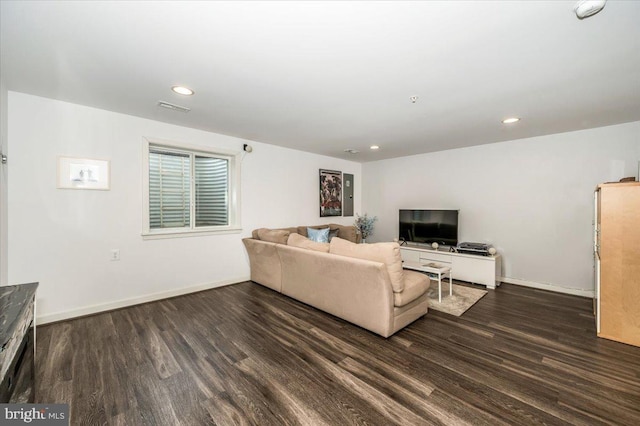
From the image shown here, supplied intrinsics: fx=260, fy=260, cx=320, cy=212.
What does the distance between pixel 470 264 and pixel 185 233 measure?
4553 mm

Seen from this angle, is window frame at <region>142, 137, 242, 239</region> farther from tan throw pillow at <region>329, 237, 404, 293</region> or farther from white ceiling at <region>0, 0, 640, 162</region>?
tan throw pillow at <region>329, 237, 404, 293</region>

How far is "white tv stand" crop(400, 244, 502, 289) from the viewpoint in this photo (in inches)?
163

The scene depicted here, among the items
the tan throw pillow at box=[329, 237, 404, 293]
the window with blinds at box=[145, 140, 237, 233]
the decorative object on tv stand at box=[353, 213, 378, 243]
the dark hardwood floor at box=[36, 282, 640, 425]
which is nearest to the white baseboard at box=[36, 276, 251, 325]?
the dark hardwood floor at box=[36, 282, 640, 425]

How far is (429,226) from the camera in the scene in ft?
16.7

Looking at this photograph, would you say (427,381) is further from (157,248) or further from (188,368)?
(157,248)

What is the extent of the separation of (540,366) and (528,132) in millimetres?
3317

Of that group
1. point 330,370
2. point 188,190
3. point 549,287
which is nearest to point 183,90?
point 188,190

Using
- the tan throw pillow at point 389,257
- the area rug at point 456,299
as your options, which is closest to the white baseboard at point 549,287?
the area rug at point 456,299

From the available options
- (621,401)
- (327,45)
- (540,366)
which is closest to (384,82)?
(327,45)

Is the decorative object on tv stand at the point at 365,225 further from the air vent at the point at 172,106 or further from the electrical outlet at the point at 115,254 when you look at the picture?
the electrical outlet at the point at 115,254

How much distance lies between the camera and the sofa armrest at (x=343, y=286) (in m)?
2.53

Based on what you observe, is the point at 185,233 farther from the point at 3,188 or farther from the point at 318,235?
the point at 318,235

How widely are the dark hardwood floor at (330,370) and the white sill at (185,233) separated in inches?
38.6

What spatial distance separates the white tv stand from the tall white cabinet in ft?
4.92
